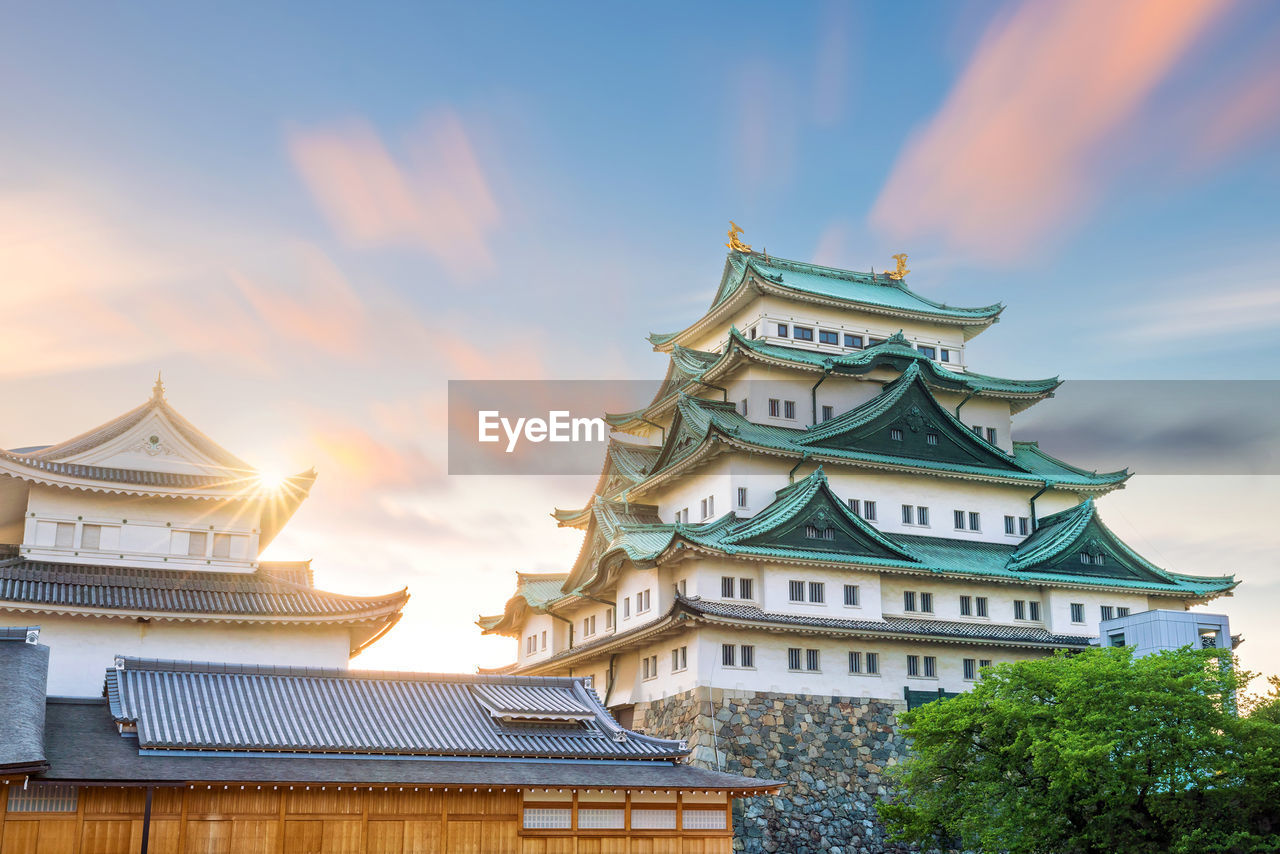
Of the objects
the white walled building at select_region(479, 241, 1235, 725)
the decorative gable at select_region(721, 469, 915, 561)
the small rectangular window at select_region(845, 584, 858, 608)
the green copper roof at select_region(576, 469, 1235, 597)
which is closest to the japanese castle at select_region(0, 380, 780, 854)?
the white walled building at select_region(479, 241, 1235, 725)

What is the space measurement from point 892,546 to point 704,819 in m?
17.5

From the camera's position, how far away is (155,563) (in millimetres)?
37844

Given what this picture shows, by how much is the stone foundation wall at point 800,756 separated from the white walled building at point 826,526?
71cm

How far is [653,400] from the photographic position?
57.9 m

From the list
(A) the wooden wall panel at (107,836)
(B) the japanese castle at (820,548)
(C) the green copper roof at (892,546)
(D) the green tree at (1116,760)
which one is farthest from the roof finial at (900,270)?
(A) the wooden wall panel at (107,836)

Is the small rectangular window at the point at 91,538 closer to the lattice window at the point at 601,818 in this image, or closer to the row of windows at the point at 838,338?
the lattice window at the point at 601,818

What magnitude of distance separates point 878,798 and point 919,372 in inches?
728

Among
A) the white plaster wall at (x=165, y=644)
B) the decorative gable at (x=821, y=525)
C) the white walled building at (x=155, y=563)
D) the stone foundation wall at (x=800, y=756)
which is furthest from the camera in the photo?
the decorative gable at (x=821, y=525)

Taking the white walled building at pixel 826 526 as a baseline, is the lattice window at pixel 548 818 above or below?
below

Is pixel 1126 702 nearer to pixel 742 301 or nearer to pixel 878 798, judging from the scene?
pixel 878 798

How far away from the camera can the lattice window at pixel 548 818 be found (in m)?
28.8

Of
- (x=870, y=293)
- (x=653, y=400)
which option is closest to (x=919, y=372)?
(x=870, y=293)

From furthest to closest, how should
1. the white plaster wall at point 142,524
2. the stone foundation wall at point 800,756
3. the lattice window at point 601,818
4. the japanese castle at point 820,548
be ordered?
1. the japanese castle at point 820,548
2. the stone foundation wall at point 800,756
3. the white plaster wall at point 142,524
4. the lattice window at point 601,818

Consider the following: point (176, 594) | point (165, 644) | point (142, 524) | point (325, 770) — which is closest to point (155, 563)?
A: point (142, 524)
